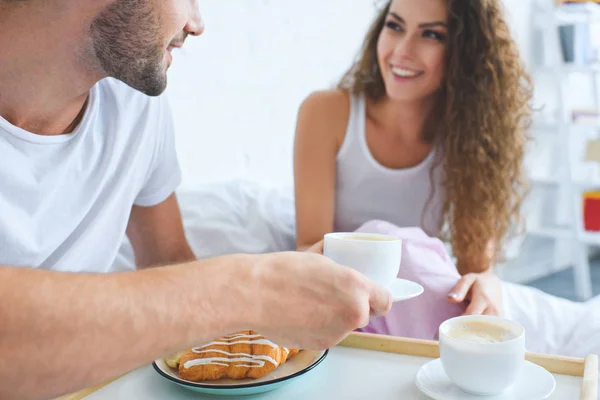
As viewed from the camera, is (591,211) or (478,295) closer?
(478,295)

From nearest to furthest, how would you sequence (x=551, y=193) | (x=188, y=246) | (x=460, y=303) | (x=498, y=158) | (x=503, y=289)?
(x=460, y=303)
(x=188, y=246)
(x=503, y=289)
(x=498, y=158)
(x=551, y=193)

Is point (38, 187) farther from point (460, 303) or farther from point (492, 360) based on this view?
point (460, 303)

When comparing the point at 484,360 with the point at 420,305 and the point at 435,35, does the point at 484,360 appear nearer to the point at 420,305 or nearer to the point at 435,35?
the point at 420,305

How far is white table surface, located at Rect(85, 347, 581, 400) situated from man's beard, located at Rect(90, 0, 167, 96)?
0.43 metres

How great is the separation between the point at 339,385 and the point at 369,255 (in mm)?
157

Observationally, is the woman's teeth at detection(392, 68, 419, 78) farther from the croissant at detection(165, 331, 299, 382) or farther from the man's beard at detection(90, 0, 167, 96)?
the croissant at detection(165, 331, 299, 382)

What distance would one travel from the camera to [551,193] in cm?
420

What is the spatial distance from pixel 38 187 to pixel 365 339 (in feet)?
1.65

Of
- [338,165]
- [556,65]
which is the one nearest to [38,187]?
[338,165]

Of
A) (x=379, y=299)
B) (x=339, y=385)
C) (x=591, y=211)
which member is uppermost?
(x=379, y=299)

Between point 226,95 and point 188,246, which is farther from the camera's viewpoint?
point 226,95

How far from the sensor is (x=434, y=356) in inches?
33.0

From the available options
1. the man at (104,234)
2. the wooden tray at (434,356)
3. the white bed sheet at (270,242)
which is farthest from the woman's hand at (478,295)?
the man at (104,234)

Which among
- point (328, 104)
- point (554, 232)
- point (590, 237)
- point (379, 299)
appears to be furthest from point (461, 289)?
point (554, 232)
